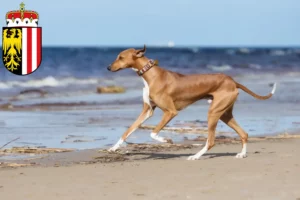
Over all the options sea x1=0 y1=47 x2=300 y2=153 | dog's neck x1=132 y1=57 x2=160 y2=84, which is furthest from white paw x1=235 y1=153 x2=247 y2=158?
sea x1=0 y1=47 x2=300 y2=153

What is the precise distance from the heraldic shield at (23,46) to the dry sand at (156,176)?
2944mm

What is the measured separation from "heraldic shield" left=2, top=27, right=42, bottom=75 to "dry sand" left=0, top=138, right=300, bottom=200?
294cm

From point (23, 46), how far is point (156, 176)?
541cm

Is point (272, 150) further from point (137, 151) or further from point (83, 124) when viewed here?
point (83, 124)

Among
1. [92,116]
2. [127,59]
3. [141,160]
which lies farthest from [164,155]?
[92,116]

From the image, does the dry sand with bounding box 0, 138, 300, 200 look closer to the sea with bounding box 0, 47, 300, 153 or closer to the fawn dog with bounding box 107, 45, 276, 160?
the fawn dog with bounding box 107, 45, 276, 160

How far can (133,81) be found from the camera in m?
30.7

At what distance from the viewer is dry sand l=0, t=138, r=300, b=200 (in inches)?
290

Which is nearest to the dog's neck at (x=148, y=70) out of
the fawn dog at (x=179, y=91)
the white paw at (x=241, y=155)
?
the fawn dog at (x=179, y=91)

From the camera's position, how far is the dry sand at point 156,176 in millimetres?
7363

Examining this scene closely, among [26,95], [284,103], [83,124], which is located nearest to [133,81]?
[26,95]

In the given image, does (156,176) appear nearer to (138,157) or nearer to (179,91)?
(138,157)

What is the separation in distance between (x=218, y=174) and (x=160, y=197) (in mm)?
1356
